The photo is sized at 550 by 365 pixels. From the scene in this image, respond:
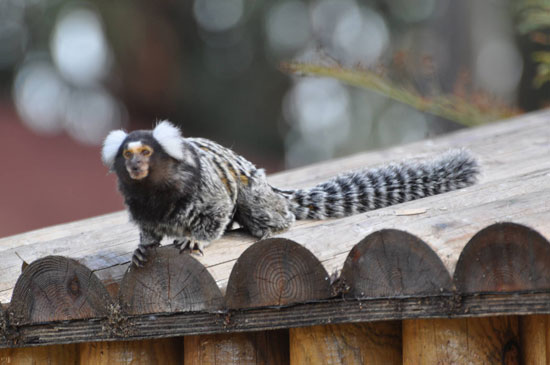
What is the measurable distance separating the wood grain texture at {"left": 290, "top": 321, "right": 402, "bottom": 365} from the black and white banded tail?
0.88m

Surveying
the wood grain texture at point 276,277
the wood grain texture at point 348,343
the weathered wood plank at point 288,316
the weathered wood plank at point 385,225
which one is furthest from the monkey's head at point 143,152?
the wood grain texture at point 348,343

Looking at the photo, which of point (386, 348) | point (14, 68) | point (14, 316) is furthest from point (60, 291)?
point (14, 68)

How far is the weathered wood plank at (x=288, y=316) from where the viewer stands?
1766mm

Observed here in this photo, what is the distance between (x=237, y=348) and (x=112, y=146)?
0.88 metres

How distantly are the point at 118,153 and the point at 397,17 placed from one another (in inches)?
480

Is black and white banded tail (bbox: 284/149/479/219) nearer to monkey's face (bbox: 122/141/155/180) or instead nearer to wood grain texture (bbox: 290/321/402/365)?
monkey's face (bbox: 122/141/155/180)

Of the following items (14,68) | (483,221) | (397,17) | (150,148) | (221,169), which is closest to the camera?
(483,221)

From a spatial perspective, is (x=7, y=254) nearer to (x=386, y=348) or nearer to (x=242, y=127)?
(x=386, y=348)

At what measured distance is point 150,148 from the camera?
2.54 metres

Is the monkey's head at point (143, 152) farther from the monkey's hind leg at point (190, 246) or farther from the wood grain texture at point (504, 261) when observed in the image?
the wood grain texture at point (504, 261)

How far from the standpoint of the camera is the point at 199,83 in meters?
14.0

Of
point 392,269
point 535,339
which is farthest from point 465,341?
point 392,269

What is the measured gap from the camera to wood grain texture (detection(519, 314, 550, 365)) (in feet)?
6.27

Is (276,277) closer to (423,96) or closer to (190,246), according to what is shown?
(190,246)
